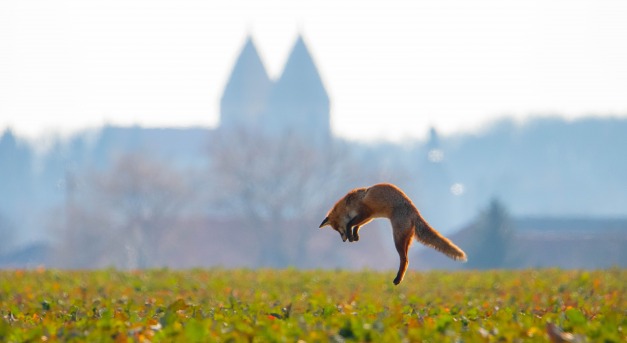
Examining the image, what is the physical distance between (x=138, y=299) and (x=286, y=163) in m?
79.0

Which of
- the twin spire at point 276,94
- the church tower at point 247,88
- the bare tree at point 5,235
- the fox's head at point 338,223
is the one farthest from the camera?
the church tower at point 247,88

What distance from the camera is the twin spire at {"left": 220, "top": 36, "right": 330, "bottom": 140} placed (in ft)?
593

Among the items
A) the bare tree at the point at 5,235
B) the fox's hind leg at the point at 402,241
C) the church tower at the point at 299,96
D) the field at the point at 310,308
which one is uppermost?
the church tower at the point at 299,96

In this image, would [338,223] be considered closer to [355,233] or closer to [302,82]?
[355,233]

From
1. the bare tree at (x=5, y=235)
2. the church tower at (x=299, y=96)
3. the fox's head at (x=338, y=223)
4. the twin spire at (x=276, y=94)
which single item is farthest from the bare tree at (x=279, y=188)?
the church tower at (x=299, y=96)

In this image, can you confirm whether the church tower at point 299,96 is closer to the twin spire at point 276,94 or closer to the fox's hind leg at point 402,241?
the twin spire at point 276,94

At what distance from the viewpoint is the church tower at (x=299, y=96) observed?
179 metres

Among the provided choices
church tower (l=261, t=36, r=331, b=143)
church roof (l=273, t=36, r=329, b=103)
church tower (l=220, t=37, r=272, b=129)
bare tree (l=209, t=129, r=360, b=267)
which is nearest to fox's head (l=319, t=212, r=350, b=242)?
bare tree (l=209, t=129, r=360, b=267)

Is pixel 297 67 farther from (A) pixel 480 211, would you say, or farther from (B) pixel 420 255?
(A) pixel 480 211

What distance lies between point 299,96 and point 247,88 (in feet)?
36.3

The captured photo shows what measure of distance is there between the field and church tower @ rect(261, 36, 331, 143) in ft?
511

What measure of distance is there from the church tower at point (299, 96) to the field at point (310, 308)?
511ft

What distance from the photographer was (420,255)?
9500cm

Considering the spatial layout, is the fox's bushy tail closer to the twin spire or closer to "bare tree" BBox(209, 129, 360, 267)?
"bare tree" BBox(209, 129, 360, 267)
